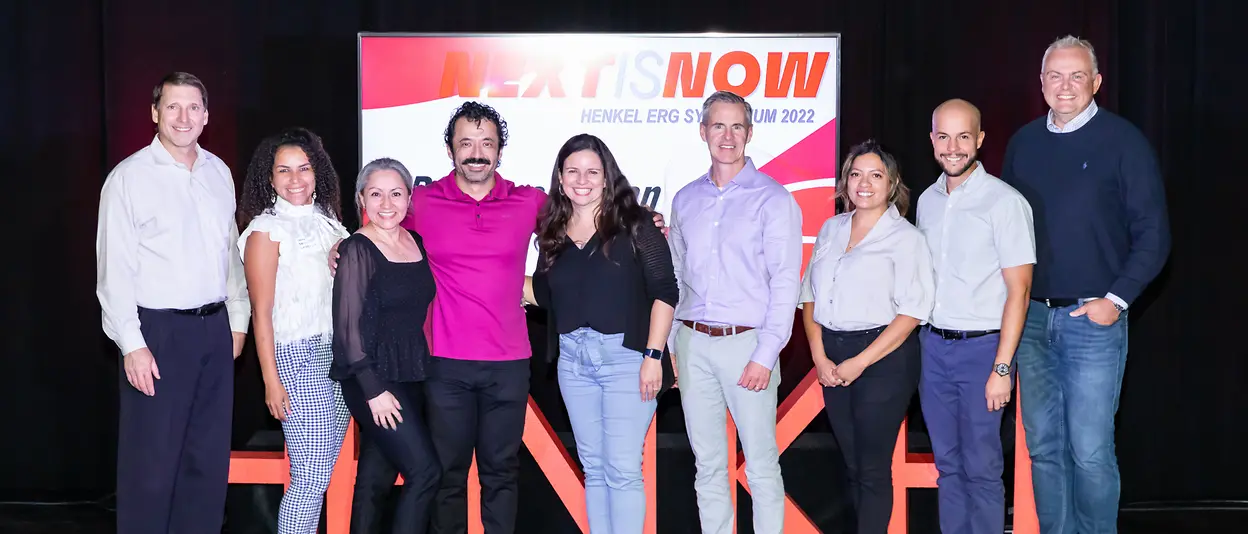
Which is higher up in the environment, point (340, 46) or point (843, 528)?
point (340, 46)

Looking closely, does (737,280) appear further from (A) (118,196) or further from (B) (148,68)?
(B) (148,68)

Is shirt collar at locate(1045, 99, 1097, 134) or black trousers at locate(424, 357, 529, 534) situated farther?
shirt collar at locate(1045, 99, 1097, 134)

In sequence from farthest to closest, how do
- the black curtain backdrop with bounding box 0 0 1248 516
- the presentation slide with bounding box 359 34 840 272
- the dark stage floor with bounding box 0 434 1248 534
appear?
the black curtain backdrop with bounding box 0 0 1248 516 → the presentation slide with bounding box 359 34 840 272 → the dark stage floor with bounding box 0 434 1248 534

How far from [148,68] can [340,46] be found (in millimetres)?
798

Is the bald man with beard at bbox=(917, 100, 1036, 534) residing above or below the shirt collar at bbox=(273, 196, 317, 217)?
below

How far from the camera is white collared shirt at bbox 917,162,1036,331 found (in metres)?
2.87

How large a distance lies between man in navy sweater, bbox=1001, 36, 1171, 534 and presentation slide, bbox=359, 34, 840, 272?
3.59 feet

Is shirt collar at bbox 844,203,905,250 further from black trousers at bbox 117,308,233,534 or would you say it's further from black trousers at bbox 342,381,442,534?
black trousers at bbox 117,308,233,534

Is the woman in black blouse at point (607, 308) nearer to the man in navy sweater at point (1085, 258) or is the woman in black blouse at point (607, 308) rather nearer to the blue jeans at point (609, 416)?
the blue jeans at point (609, 416)

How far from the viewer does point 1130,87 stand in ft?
14.2

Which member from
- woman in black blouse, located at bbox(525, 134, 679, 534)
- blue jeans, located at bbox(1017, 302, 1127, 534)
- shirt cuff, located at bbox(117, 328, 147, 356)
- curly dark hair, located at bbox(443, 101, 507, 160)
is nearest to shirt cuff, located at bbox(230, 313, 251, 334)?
shirt cuff, located at bbox(117, 328, 147, 356)

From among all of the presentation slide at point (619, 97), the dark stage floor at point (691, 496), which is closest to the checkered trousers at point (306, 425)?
the dark stage floor at point (691, 496)

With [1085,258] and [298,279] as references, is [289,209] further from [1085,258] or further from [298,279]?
[1085,258]

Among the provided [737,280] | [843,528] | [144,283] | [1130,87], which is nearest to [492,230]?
[737,280]
